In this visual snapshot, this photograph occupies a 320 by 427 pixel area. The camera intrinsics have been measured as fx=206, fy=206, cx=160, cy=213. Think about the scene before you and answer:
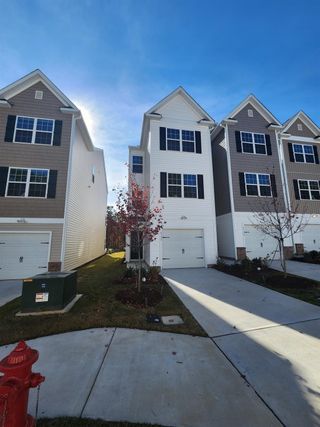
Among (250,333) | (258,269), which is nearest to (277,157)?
(258,269)

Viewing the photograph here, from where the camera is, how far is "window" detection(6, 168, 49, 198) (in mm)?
11297

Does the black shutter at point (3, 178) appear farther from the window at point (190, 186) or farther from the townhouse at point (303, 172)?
→ the townhouse at point (303, 172)

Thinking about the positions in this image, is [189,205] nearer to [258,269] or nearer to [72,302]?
[258,269]

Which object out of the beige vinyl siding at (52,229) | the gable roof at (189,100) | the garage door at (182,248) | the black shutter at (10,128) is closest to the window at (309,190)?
the gable roof at (189,100)

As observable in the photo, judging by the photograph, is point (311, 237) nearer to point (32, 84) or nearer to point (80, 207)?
point (80, 207)

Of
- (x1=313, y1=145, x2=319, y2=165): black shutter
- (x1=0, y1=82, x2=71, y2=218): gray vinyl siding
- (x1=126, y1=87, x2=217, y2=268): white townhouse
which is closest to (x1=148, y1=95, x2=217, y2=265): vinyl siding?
(x1=126, y1=87, x2=217, y2=268): white townhouse

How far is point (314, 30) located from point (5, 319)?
1664 cm

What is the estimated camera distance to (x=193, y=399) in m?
2.58

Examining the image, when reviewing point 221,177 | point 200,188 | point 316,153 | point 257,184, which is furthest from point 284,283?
point 316,153

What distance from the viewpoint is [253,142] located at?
15125 mm

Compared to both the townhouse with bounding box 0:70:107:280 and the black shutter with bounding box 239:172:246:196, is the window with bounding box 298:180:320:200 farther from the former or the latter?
the townhouse with bounding box 0:70:107:280

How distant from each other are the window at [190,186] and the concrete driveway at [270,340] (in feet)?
22.2

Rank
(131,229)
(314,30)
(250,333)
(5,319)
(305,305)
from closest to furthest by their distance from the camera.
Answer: (250,333)
(5,319)
(305,305)
(131,229)
(314,30)

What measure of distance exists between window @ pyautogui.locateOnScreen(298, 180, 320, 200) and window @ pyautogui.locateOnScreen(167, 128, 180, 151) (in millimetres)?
9976
